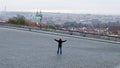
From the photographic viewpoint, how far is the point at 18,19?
80438 millimetres

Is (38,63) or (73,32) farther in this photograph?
(73,32)

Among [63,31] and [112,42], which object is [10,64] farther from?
[63,31]

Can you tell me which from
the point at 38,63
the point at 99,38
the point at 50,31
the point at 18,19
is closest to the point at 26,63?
the point at 38,63

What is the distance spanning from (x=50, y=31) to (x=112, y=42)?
12.5 meters

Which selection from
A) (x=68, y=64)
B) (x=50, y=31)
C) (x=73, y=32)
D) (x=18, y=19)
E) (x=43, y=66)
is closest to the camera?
(x=43, y=66)

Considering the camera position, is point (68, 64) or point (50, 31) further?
point (50, 31)

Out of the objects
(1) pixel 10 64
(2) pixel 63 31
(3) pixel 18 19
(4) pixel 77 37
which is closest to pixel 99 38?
(4) pixel 77 37

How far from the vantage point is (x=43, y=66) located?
52.3 feet

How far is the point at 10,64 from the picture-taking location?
1603 centimetres

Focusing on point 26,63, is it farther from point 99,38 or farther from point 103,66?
point 99,38

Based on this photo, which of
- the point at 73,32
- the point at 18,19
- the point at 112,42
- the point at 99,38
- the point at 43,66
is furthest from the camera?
the point at 18,19

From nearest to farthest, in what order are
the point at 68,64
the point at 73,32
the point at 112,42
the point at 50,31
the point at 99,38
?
the point at 68,64 < the point at 112,42 < the point at 99,38 < the point at 73,32 < the point at 50,31

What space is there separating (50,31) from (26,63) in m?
27.2

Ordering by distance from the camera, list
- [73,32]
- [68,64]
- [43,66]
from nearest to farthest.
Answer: [43,66]
[68,64]
[73,32]
